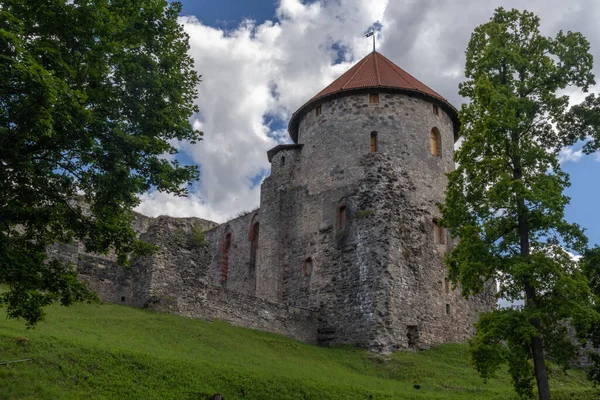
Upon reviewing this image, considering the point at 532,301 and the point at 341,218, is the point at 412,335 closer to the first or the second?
the point at 341,218

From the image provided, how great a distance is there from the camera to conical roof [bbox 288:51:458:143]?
29.5m

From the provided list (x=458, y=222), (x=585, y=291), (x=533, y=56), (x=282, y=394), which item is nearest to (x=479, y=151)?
(x=458, y=222)

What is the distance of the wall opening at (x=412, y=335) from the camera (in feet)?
82.5

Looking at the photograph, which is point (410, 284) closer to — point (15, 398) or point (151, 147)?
point (151, 147)

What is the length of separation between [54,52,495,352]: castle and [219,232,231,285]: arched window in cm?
395

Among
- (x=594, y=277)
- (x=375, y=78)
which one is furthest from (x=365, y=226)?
(x=594, y=277)

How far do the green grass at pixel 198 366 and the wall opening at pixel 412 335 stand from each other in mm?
835

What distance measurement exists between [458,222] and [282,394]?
6.94 m

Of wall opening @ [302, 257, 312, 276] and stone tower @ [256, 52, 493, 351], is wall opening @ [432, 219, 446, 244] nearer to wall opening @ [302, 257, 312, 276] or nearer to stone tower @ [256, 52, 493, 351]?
stone tower @ [256, 52, 493, 351]

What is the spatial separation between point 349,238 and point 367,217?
1.26 m

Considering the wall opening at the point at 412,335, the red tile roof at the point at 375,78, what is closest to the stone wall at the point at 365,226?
the wall opening at the point at 412,335

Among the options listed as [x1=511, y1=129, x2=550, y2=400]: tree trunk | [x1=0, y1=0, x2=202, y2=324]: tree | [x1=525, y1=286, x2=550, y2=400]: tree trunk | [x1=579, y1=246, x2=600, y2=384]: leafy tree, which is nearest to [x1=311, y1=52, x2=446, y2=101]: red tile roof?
[x1=511, y1=129, x2=550, y2=400]: tree trunk

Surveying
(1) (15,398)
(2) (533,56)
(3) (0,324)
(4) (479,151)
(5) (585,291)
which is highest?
(2) (533,56)

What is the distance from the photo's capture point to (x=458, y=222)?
697 inches
